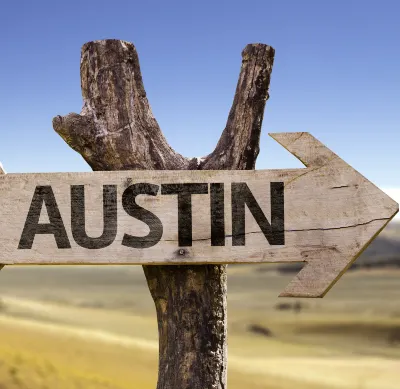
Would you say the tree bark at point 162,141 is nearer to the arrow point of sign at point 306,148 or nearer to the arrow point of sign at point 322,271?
the arrow point of sign at point 306,148

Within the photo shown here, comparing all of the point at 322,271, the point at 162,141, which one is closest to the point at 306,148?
the point at 322,271

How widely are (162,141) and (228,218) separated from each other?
1.84 feet

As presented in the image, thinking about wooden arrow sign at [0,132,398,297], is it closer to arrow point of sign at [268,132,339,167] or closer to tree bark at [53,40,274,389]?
arrow point of sign at [268,132,339,167]

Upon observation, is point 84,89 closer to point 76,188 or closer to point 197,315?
point 76,188

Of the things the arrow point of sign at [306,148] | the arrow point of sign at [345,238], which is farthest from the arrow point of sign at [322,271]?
the arrow point of sign at [306,148]

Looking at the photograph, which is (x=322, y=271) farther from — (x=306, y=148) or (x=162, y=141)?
(x=162, y=141)

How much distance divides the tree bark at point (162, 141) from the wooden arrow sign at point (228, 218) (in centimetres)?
24

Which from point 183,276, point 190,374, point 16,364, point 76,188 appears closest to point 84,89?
point 76,188

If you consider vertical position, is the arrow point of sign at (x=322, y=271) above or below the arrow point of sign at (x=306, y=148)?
below

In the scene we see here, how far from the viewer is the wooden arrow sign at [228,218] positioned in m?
2.46

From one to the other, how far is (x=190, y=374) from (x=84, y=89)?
1382 millimetres

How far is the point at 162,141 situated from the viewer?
9.20 ft

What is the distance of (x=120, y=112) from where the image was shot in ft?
8.98

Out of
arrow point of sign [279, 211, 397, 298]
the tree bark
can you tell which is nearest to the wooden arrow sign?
arrow point of sign [279, 211, 397, 298]
